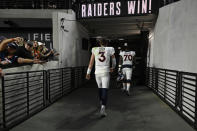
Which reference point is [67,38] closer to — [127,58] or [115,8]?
[115,8]

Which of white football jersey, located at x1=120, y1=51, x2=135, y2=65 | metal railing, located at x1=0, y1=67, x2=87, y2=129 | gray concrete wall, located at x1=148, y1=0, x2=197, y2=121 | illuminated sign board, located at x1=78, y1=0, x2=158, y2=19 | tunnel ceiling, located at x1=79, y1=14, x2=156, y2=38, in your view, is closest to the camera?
metal railing, located at x1=0, y1=67, x2=87, y2=129

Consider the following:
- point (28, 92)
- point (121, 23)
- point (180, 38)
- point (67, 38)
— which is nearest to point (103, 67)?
point (28, 92)

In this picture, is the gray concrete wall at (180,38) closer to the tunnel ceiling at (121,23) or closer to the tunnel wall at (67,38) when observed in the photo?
the tunnel ceiling at (121,23)

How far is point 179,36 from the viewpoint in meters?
6.03

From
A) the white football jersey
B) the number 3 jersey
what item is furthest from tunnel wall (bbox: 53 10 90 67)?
the number 3 jersey

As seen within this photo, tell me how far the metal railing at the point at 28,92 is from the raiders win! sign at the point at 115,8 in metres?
3.12

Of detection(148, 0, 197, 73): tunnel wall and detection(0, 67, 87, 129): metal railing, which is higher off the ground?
detection(148, 0, 197, 73): tunnel wall

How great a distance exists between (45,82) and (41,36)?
7.04 m

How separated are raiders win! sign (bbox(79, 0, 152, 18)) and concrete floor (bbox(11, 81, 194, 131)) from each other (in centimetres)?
462

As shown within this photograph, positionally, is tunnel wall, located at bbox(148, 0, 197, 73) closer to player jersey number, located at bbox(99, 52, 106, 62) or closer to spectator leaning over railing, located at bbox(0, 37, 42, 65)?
player jersey number, located at bbox(99, 52, 106, 62)

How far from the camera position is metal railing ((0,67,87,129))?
4.26 m

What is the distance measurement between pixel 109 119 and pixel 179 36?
10.9 ft

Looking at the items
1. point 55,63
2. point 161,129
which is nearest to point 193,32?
point 161,129

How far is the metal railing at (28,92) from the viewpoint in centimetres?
426
